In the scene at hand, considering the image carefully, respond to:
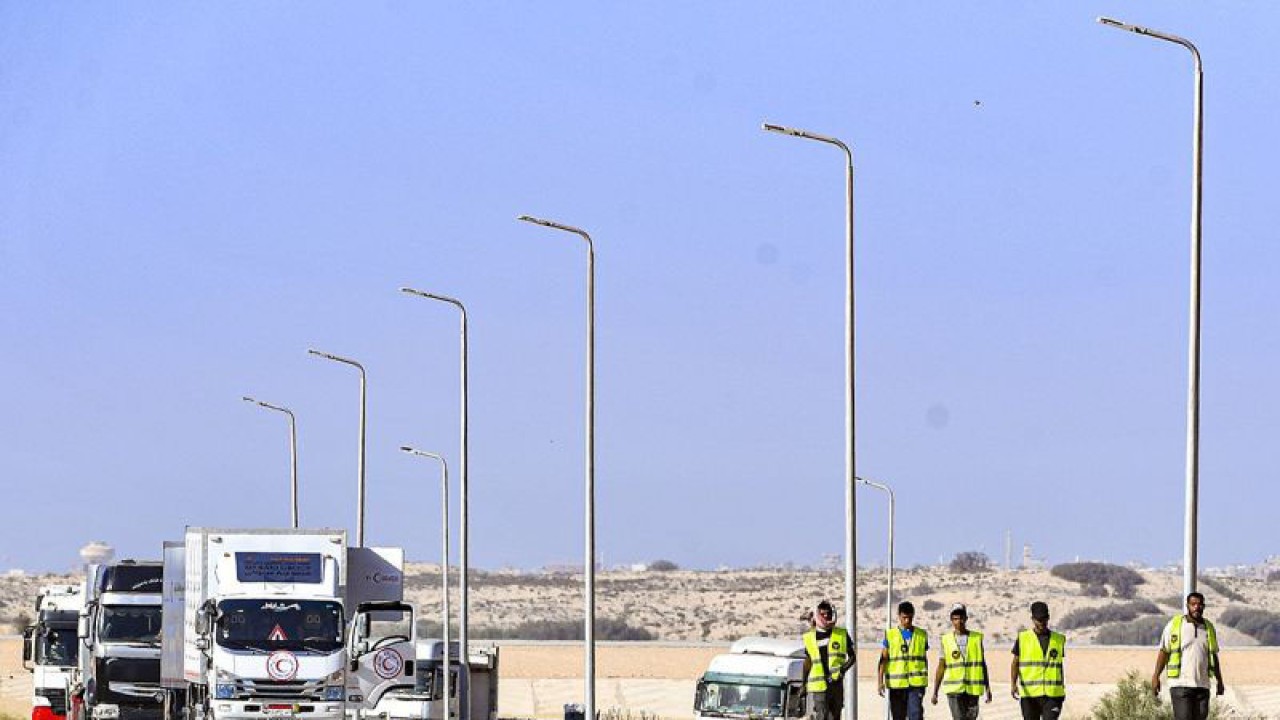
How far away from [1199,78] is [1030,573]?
539 ft

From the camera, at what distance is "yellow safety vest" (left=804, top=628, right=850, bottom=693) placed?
3052cm

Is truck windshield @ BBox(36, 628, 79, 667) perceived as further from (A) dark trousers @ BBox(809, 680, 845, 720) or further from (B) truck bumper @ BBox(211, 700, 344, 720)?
(A) dark trousers @ BBox(809, 680, 845, 720)

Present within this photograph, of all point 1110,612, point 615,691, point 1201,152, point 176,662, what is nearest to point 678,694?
point 615,691

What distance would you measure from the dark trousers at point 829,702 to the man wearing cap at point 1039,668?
327cm

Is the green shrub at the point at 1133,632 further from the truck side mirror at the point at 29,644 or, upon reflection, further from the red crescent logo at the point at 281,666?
the red crescent logo at the point at 281,666

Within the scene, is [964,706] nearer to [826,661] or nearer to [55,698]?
[826,661]

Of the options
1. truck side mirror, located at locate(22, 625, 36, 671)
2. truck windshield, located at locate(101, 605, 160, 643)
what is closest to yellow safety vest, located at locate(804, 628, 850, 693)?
truck windshield, located at locate(101, 605, 160, 643)

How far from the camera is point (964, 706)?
29.9m

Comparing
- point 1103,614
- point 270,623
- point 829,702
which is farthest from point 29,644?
point 1103,614

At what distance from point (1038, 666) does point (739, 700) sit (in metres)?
13.9

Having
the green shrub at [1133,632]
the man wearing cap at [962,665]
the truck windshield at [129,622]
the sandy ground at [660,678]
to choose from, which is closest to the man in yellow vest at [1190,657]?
the man wearing cap at [962,665]

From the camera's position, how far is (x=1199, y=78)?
3084cm

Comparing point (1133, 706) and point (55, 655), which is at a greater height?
point (55, 655)

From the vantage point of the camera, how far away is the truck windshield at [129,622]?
48.4 meters
